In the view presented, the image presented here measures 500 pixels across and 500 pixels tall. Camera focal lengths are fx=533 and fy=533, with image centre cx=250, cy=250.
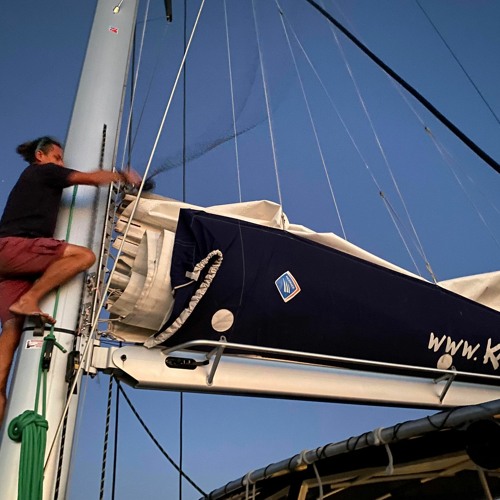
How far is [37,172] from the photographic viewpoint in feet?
7.41

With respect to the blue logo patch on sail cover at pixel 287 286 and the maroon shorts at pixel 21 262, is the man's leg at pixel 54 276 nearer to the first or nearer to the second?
the maroon shorts at pixel 21 262

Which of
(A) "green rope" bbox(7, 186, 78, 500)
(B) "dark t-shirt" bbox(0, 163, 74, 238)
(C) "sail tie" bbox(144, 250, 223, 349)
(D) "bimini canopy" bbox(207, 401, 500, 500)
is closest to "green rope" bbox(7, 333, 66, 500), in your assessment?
(A) "green rope" bbox(7, 186, 78, 500)

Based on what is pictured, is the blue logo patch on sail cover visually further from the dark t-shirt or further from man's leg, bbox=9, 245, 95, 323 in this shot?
the dark t-shirt

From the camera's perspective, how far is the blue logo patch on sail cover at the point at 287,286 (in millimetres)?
2164

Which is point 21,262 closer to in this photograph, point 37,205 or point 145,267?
point 37,205

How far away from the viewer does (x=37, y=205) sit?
221 centimetres

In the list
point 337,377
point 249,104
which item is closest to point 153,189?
point 337,377

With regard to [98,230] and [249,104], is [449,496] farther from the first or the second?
[249,104]

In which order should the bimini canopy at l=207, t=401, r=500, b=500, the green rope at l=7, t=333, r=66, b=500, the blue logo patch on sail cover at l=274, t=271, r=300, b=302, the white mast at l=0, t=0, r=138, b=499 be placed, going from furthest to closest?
the blue logo patch on sail cover at l=274, t=271, r=300, b=302
the bimini canopy at l=207, t=401, r=500, b=500
the white mast at l=0, t=0, r=138, b=499
the green rope at l=7, t=333, r=66, b=500

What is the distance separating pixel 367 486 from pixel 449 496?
1.87 ft

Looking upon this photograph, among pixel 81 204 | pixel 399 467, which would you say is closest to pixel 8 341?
pixel 81 204

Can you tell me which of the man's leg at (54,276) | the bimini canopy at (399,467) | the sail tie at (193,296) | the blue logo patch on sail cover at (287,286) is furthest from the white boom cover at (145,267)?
the bimini canopy at (399,467)

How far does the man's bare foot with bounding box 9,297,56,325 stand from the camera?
188 cm

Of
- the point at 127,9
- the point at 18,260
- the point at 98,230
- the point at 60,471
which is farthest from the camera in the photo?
the point at 127,9
